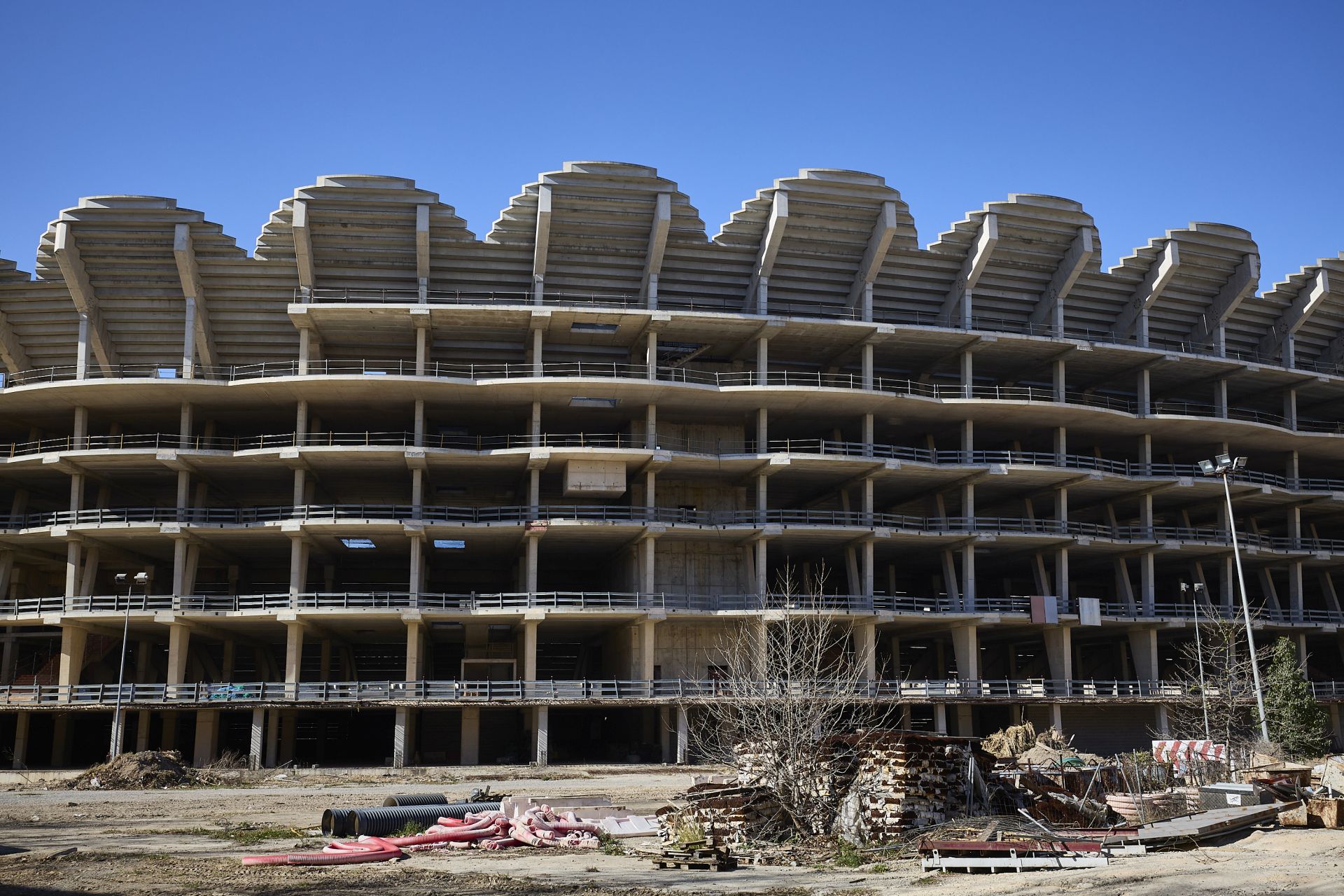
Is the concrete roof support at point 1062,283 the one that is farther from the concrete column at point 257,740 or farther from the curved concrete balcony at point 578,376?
the concrete column at point 257,740

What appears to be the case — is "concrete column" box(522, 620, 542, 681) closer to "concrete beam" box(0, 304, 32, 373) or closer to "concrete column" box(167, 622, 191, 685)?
"concrete column" box(167, 622, 191, 685)

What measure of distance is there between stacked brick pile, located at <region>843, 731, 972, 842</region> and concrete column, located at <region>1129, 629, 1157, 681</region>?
101 ft

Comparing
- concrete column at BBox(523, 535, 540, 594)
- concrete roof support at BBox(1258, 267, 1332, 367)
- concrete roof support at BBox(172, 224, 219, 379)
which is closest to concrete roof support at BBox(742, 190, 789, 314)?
concrete column at BBox(523, 535, 540, 594)

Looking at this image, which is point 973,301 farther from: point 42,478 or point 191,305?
point 42,478

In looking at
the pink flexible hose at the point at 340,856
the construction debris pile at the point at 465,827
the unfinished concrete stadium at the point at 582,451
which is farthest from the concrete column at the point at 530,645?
the pink flexible hose at the point at 340,856

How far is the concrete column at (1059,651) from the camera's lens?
4684 centimetres

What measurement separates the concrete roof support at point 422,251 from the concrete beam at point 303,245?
375 centimetres

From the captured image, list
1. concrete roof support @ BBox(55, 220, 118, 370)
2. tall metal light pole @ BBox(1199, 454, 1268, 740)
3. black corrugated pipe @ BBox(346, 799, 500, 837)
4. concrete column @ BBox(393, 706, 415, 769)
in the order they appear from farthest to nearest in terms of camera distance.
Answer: concrete roof support @ BBox(55, 220, 118, 370)
concrete column @ BBox(393, 706, 415, 769)
tall metal light pole @ BBox(1199, 454, 1268, 740)
black corrugated pipe @ BBox(346, 799, 500, 837)

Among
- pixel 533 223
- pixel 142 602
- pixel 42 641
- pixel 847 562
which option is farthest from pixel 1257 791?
pixel 42 641

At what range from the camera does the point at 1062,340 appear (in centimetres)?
4741

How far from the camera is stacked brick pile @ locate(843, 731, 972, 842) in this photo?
791 inches

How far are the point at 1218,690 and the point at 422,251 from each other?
104ft

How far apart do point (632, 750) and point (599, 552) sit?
8.22 m

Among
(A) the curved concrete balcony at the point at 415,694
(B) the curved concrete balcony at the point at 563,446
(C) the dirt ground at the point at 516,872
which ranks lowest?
(C) the dirt ground at the point at 516,872
